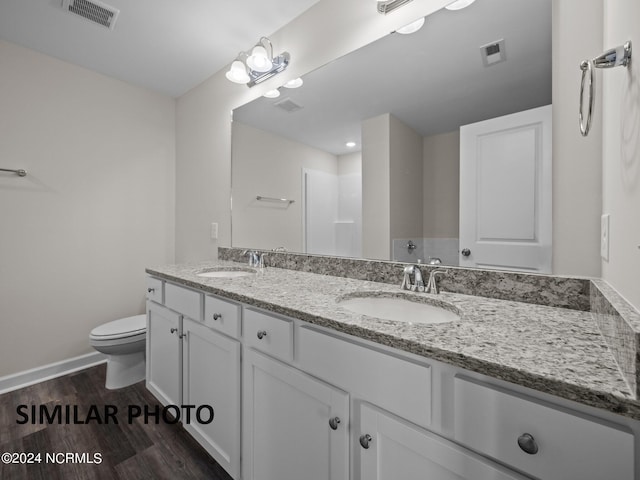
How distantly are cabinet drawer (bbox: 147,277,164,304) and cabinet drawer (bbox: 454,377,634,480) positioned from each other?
160 cm

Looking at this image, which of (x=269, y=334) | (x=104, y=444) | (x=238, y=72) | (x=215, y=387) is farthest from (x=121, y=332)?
(x=238, y=72)

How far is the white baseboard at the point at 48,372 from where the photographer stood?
1957 mm

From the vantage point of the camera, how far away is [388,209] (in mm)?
1353

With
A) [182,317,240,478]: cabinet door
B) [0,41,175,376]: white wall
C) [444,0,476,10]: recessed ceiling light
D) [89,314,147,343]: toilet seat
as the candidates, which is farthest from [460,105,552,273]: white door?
[0,41,175,376]: white wall

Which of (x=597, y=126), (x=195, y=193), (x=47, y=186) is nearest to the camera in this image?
(x=597, y=126)

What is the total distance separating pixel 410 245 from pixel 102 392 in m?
2.17

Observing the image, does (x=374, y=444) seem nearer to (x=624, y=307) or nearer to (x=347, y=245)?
(x=624, y=307)

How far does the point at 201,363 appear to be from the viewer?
134 centimetres

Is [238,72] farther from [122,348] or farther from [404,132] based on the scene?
[122,348]

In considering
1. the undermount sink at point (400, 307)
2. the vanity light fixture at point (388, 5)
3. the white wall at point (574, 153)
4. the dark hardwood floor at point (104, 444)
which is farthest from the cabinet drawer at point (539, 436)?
the vanity light fixture at point (388, 5)

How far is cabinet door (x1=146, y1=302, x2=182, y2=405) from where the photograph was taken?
151 centimetres

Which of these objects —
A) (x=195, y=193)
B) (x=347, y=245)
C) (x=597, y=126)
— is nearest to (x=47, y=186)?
(x=195, y=193)

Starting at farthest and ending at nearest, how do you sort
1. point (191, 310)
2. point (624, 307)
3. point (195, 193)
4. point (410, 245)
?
point (195, 193) < point (191, 310) < point (410, 245) < point (624, 307)

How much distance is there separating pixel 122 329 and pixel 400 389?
1.99 meters
